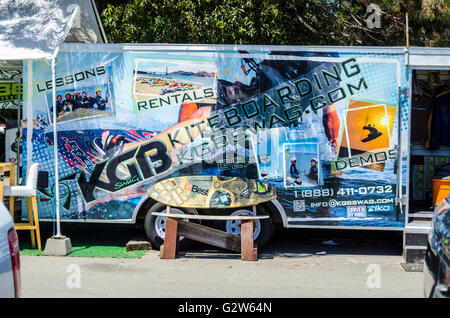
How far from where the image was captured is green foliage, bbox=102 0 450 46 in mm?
11445

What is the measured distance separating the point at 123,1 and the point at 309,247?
29.0ft

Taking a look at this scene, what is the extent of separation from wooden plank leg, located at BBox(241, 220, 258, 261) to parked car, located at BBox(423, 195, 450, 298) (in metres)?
3.87

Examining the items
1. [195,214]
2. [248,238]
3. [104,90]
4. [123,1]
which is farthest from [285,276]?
[123,1]

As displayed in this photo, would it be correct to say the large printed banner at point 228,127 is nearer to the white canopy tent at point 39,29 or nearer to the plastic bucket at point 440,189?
the white canopy tent at point 39,29

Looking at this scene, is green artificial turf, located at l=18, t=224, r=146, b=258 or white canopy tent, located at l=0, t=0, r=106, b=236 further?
green artificial turf, located at l=18, t=224, r=146, b=258

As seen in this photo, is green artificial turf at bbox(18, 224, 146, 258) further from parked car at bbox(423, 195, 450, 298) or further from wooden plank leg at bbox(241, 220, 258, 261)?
parked car at bbox(423, 195, 450, 298)

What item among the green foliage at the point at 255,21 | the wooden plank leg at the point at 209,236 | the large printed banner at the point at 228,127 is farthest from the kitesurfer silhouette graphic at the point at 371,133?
the green foliage at the point at 255,21

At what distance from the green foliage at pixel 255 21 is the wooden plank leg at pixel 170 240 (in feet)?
16.3

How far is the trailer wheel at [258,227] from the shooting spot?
27.2 ft

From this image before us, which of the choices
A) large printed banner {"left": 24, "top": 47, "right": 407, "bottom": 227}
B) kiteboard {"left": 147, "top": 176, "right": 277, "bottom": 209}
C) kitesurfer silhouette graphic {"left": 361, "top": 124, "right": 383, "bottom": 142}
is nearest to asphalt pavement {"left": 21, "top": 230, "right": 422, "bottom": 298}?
large printed banner {"left": 24, "top": 47, "right": 407, "bottom": 227}

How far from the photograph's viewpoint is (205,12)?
11.7 m

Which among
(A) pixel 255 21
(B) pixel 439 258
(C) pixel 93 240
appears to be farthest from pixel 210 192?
(A) pixel 255 21

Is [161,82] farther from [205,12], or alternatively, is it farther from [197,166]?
[205,12]
